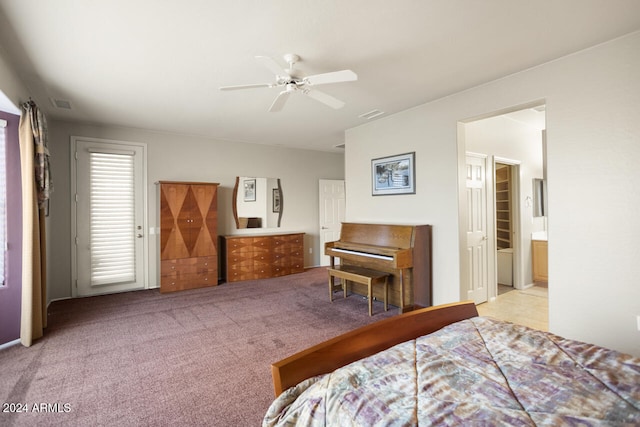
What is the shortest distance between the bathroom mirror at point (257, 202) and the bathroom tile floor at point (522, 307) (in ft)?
13.1

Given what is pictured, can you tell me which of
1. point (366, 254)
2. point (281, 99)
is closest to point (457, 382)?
point (281, 99)

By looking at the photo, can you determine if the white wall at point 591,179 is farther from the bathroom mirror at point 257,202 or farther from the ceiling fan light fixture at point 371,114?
the bathroom mirror at point 257,202

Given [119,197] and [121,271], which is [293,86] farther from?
[121,271]

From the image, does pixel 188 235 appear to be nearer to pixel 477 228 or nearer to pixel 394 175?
pixel 394 175

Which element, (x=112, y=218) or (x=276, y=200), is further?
(x=276, y=200)

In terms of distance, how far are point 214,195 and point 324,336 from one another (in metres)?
3.23

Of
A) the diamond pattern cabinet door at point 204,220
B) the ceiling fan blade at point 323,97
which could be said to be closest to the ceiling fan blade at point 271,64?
the ceiling fan blade at point 323,97

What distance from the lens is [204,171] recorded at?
560 centimetres

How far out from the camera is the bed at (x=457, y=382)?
1.00m

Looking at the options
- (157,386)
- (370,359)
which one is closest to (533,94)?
(370,359)

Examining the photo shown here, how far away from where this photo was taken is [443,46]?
249cm

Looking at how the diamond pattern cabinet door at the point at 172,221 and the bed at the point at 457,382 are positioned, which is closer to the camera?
the bed at the point at 457,382

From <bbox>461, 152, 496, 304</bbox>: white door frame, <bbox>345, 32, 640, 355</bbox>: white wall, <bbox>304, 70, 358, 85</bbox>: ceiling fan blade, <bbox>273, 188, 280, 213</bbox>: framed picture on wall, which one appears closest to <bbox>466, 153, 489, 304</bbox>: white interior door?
<bbox>461, 152, 496, 304</bbox>: white door frame

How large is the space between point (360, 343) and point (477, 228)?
→ 11.1ft
